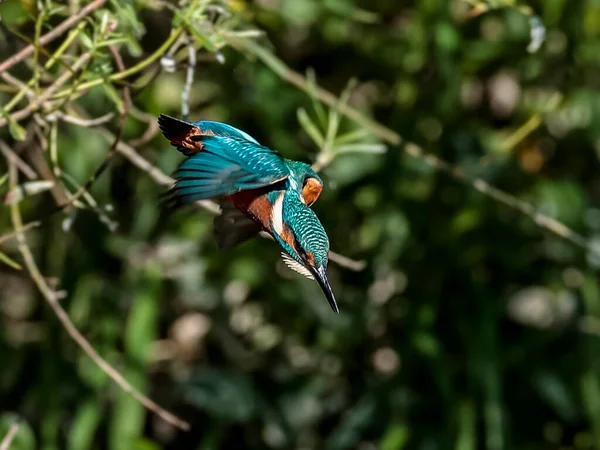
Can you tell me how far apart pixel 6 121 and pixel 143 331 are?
48.0 inches

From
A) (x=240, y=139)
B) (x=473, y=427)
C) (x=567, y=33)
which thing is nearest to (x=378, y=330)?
(x=473, y=427)

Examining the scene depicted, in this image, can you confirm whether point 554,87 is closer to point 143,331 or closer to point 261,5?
point 261,5

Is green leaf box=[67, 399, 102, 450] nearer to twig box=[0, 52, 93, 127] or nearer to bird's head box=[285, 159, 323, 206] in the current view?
twig box=[0, 52, 93, 127]

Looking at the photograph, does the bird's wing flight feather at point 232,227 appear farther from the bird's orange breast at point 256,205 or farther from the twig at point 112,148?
the twig at point 112,148

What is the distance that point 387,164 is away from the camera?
252cm

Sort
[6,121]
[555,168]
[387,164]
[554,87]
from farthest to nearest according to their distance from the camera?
[555,168] → [554,87] → [387,164] → [6,121]

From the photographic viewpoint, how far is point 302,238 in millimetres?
1201

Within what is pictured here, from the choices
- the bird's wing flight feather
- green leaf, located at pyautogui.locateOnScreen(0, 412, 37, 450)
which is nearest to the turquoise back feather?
the bird's wing flight feather

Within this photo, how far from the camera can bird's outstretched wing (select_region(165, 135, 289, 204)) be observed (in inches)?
43.8

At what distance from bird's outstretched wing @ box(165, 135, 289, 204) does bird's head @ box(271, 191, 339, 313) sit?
42 mm

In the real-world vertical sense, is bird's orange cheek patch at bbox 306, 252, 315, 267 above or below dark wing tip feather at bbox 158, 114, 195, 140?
below

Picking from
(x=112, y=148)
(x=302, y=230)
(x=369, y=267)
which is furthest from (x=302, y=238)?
(x=369, y=267)

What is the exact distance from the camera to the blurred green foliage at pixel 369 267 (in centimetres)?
253

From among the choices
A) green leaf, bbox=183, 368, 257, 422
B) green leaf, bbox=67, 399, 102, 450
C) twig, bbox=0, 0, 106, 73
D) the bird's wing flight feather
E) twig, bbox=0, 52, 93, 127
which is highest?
twig, bbox=0, 0, 106, 73
